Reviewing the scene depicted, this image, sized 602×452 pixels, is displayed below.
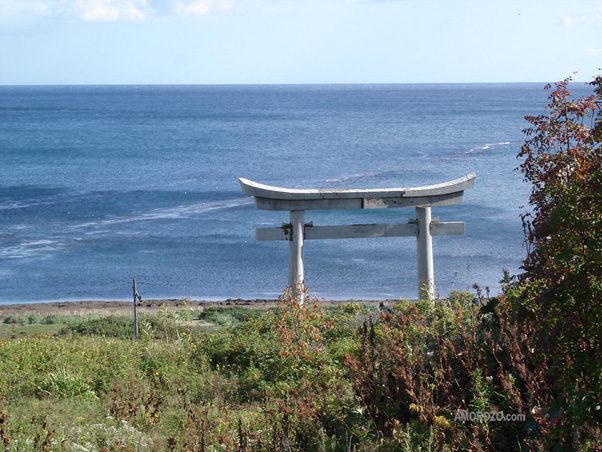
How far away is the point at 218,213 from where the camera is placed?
121 feet

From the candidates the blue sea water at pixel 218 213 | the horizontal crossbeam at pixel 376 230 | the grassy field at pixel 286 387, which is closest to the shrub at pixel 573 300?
the grassy field at pixel 286 387

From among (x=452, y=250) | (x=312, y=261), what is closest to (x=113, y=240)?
(x=312, y=261)

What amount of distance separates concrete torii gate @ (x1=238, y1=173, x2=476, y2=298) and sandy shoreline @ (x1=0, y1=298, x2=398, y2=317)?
31.8 ft

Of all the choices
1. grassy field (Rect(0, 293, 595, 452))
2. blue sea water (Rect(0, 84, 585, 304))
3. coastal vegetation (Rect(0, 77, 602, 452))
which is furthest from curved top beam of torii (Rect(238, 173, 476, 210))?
blue sea water (Rect(0, 84, 585, 304))

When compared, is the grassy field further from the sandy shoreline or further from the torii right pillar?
the sandy shoreline

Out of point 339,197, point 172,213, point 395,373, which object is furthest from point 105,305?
point 395,373

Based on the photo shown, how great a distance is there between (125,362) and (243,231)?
2424 cm

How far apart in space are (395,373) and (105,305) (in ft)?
61.0

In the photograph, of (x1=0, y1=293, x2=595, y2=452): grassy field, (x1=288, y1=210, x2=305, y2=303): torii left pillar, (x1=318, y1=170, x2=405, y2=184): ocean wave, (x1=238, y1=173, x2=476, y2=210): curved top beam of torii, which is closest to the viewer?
(x1=0, y1=293, x2=595, y2=452): grassy field

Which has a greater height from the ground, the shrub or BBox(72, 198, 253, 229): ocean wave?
the shrub

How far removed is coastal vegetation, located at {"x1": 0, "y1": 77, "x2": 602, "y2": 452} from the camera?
3.80 m

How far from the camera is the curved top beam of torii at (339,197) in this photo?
33.7 ft

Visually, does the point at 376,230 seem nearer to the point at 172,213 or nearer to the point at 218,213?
the point at 218,213

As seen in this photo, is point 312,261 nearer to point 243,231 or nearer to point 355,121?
point 243,231
